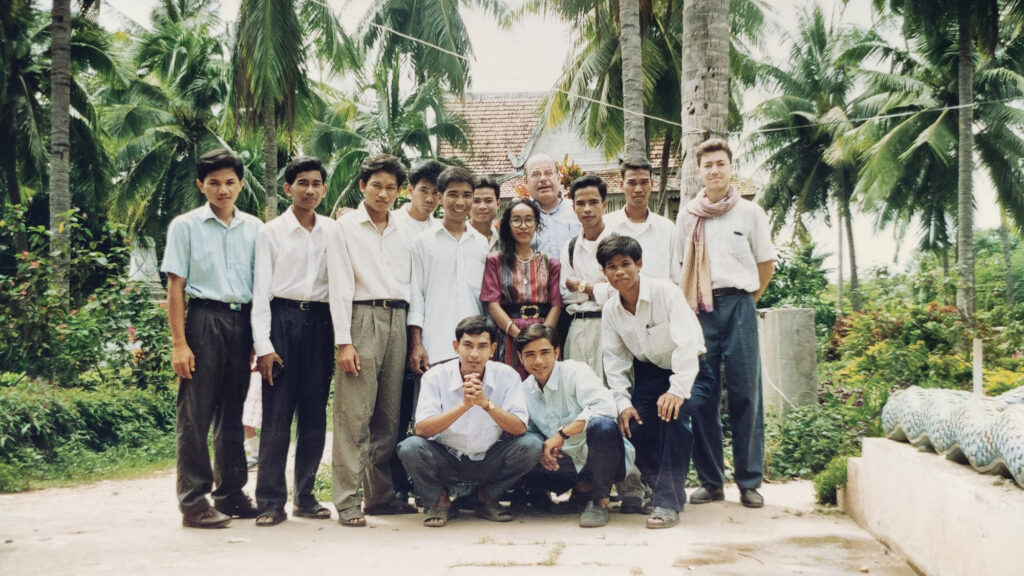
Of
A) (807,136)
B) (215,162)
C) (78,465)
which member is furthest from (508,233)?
(807,136)

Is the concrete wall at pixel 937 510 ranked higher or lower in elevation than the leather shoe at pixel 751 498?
higher

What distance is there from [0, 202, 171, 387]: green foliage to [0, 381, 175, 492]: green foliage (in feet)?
0.91

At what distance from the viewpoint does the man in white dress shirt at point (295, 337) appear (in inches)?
176

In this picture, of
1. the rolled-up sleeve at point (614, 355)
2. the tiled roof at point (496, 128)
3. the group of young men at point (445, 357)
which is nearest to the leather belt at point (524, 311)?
the group of young men at point (445, 357)

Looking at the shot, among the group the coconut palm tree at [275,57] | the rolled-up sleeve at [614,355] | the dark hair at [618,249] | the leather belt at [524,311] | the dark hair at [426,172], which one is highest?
the coconut palm tree at [275,57]

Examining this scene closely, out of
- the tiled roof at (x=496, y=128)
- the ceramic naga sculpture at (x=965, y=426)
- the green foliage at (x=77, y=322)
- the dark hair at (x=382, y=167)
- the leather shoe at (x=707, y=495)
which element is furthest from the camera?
the tiled roof at (x=496, y=128)

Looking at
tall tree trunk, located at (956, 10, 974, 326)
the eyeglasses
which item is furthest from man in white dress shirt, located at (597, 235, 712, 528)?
tall tree trunk, located at (956, 10, 974, 326)

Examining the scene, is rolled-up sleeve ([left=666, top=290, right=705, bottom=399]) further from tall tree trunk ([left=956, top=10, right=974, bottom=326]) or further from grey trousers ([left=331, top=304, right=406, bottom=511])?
tall tree trunk ([left=956, top=10, right=974, bottom=326])

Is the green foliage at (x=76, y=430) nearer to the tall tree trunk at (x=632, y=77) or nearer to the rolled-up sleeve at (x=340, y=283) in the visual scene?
the rolled-up sleeve at (x=340, y=283)

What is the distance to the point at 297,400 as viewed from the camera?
466 cm

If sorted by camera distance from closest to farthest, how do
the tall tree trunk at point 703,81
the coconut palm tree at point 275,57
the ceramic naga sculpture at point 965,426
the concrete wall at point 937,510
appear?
1. the concrete wall at point 937,510
2. the ceramic naga sculpture at point 965,426
3. the tall tree trunk at point 703,81
4. the coconut palm tree at point 275,57

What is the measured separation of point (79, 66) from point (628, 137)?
43.3 feet

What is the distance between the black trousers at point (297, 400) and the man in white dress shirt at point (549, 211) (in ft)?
4.98

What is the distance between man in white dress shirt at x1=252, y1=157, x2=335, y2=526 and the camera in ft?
14.7
